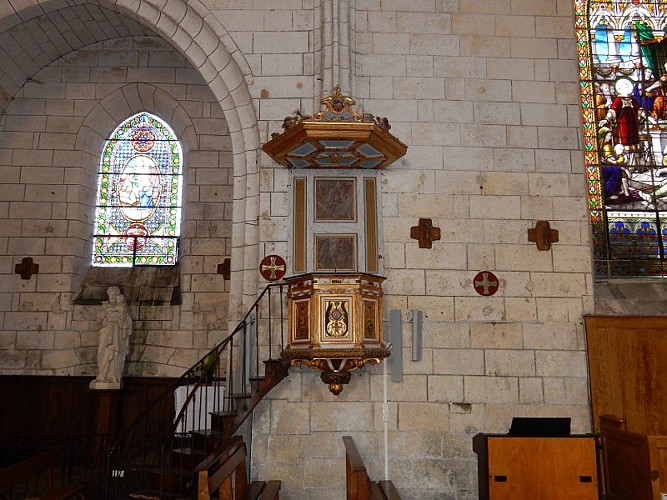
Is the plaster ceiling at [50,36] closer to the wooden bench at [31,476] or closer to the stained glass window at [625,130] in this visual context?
the wooden bench at [31,476]

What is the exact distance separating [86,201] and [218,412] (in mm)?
4056

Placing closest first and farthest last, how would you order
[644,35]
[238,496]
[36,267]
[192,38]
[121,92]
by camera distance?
[238,496] < [192,38] < [644,35] < [36,267] < [121,92]

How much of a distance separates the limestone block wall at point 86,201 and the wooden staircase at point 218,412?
5.33 ft

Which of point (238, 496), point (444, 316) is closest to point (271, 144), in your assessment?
point (444, 316)

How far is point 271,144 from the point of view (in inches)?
213

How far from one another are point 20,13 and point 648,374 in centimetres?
711

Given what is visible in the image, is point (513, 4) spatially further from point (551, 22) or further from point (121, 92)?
point (121, 92)

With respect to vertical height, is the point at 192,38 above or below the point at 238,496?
above

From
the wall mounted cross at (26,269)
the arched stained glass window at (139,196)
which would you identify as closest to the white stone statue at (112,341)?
the arched stained glass window at (139,196)

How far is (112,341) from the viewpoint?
7.18 m

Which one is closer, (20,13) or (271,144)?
(271,144)

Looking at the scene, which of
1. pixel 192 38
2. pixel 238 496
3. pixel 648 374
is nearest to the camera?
pixel 238 496

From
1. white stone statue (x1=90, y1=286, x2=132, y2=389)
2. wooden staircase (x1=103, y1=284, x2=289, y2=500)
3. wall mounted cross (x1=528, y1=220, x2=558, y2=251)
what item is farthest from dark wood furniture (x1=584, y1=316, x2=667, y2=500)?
white stone statue (x1=90, y1=286, x2=132, y2=389)

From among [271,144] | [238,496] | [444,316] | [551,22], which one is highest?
[551,22]
